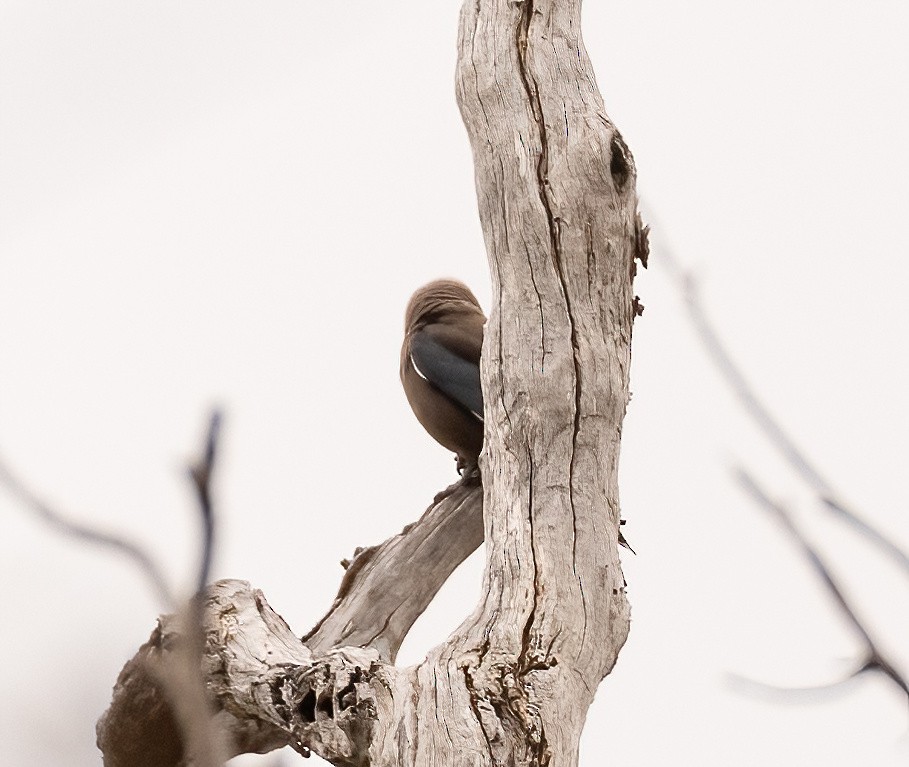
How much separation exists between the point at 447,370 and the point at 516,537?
1.22m

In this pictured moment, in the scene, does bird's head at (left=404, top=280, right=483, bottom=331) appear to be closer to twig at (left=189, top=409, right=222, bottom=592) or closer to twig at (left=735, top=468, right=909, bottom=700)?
twig at (left=735, top=468, right=909, bottom=700)

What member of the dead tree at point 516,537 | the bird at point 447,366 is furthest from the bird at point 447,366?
the dead tree at point 516,537

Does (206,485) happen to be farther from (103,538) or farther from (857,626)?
(857,626)

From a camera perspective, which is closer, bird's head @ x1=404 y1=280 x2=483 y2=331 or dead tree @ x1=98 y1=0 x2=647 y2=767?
dead tree @ x1=98 y1=0 x2=647 y2=767

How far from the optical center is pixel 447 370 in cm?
353

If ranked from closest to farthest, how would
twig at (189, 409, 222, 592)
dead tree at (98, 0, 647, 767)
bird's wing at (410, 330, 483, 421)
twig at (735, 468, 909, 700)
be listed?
1. twig at (189, 409, 222, 592)
2. twig at (735, 468, 909, 700)
3. dead tree at (98, 0, 647, 767)
4. bird's wing at (410, 330, 483, 421)

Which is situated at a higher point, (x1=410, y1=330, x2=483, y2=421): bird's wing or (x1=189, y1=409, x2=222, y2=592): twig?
(x1=410, y1=330, x2=483, y2=421): bird's wing

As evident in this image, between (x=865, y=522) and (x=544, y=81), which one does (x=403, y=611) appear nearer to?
(x=544, y=81)

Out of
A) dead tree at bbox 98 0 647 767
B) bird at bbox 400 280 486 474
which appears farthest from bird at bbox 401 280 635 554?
dead tree at bbox 98 0 647 767

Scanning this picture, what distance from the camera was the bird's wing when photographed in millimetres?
3477

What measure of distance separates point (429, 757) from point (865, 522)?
1279mm

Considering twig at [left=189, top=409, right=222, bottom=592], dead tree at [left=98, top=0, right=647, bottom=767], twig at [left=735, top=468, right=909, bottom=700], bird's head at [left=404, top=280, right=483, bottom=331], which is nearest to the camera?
twig at [left=189, top=409, right=222, bottom=592]

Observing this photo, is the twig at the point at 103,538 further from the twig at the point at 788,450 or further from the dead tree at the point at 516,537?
the dead tree at the point at 516,537

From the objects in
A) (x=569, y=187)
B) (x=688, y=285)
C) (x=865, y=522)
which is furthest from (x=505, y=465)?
(x=865, y=522)
